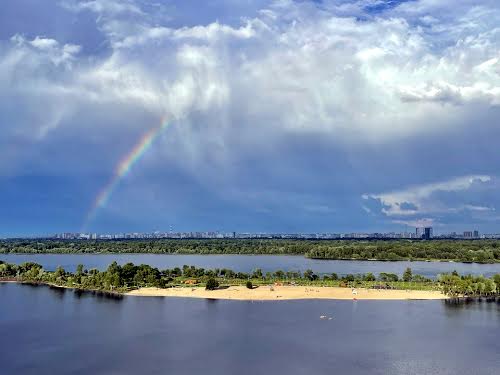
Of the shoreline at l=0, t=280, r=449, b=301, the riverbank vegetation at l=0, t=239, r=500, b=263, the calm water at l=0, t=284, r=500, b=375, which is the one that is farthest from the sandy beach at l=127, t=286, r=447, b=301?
the riverbank vegetation at l=0, t=239, r=500, b=263

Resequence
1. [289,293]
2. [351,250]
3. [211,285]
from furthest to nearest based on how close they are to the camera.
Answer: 1. [351,250]
2. [211,285]
3. [289,293]

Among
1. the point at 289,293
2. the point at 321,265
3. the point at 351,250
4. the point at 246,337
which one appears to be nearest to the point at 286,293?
the point at 289,293

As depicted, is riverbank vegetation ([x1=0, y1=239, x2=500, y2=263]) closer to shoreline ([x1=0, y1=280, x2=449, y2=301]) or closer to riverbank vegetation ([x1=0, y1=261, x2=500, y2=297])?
riverbank vegetation ([x1=0, y1=261, x2=500, y2=297])

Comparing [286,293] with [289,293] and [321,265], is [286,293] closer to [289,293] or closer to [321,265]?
[289,293]

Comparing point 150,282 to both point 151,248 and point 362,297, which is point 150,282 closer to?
point 362,297

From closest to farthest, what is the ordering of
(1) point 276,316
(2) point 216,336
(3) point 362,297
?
(2) point 216,336 < (1) point 276,316 < (3) point 362,297

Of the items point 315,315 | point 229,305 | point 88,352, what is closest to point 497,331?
point 315,315
